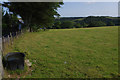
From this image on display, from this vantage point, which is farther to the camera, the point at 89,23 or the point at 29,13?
the point at 89,23

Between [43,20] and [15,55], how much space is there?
1765 centimetres

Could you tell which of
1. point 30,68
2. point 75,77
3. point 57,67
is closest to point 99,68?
point 75,77

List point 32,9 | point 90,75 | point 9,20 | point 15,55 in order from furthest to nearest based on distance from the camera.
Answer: point 9,20, point 32,9, point 15,55, point 90,75

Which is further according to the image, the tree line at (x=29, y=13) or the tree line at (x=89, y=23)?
the tree line at (x=89, y=23)

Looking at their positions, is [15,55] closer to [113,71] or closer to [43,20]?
[113,71]

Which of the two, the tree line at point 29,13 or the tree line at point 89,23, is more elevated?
the tree line at point 89,23

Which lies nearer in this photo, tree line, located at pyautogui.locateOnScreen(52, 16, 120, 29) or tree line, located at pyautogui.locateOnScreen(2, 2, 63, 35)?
A: tree line, located at pyautogui.locateOnScreen(2, 2, 63, 35)

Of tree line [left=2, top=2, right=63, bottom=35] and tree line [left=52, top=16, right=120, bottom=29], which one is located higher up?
tree line [left=52, top=16, right=120, bottom=29]

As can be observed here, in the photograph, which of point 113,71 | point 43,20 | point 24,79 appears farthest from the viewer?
point 43,20

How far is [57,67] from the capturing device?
4828 mm

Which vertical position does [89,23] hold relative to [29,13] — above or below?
above

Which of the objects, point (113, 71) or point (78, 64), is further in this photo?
point (78, 64)

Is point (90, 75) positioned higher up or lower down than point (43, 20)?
lower down

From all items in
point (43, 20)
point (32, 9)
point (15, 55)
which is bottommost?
point (15, 55)
